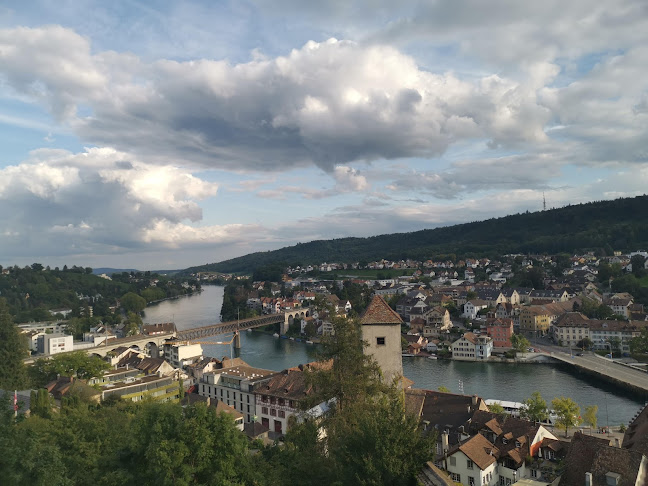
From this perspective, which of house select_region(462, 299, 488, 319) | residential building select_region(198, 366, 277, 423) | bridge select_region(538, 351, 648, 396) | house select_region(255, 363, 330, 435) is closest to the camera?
house select_region(255, 363, 330, 435)

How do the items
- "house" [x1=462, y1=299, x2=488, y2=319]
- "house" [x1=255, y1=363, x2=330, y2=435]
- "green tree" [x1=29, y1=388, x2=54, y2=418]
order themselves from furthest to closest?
1. "house" [x1=462, y1=299, x2=488, y2=319]
2. "house" [x1=255, y1=363, x2=330, y2=435]
3. "green tree" [x1=29, y1=388, x2=54, y2=418]

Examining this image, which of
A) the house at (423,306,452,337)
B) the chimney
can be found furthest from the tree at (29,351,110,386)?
the house at (423,306,452,337)

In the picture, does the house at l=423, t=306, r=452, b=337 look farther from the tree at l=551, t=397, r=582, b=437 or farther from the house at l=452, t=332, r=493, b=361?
the tree at l=551, t=397, r=582, b=437

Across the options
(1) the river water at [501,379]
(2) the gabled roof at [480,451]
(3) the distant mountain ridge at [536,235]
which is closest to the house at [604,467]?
(2) the gabled roof at [480,451]

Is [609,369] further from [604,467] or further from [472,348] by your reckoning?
[604,467]

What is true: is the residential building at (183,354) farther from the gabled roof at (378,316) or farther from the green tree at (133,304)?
the green tree at (133,304)

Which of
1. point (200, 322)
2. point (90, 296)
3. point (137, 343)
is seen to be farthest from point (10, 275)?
point (137, 343)

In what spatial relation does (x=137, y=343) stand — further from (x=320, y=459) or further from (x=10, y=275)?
(x=10, y=275)
